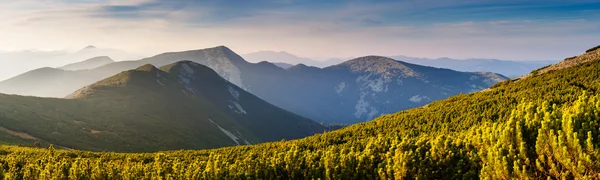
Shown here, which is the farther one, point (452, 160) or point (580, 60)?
point (580, 60)

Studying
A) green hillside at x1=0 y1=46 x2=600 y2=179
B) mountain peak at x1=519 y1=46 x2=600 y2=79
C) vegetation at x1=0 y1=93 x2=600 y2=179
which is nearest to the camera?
vegetation at x1=0 y1=93 x2=600 y2=179

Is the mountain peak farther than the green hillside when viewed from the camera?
Yes

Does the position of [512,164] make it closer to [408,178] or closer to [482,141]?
[482,141]

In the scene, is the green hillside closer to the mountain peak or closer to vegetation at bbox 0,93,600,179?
vegetation at bbox 0,93,600,179

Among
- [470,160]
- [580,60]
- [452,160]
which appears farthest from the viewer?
[580,60]

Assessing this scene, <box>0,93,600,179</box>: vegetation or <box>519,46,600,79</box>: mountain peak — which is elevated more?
<box>519,46,600,79</box>: mountain peak

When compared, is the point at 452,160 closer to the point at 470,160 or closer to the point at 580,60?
the point at 470,160

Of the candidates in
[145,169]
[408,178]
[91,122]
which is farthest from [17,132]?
[408,178]

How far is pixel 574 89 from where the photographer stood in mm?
61156

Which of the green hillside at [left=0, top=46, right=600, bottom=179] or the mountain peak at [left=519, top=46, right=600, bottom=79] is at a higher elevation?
the mountain peak at [left=519, top=46, right=600, bottom=79]

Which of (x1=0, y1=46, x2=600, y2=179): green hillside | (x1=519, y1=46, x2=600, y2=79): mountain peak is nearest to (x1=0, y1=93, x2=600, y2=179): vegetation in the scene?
(x1=0, y1=46, x2=600, y2=179): green hillside

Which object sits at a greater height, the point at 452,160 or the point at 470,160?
the point at 470,160

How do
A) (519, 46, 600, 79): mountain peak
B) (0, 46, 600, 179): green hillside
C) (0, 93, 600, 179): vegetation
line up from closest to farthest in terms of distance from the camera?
(0, 93, 600, 179): vegetation → (0, 46, 600, 179): green hillside → (519, 46, 600, 79): mountain peak

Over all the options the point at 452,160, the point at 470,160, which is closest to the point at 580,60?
the point at 452,160
